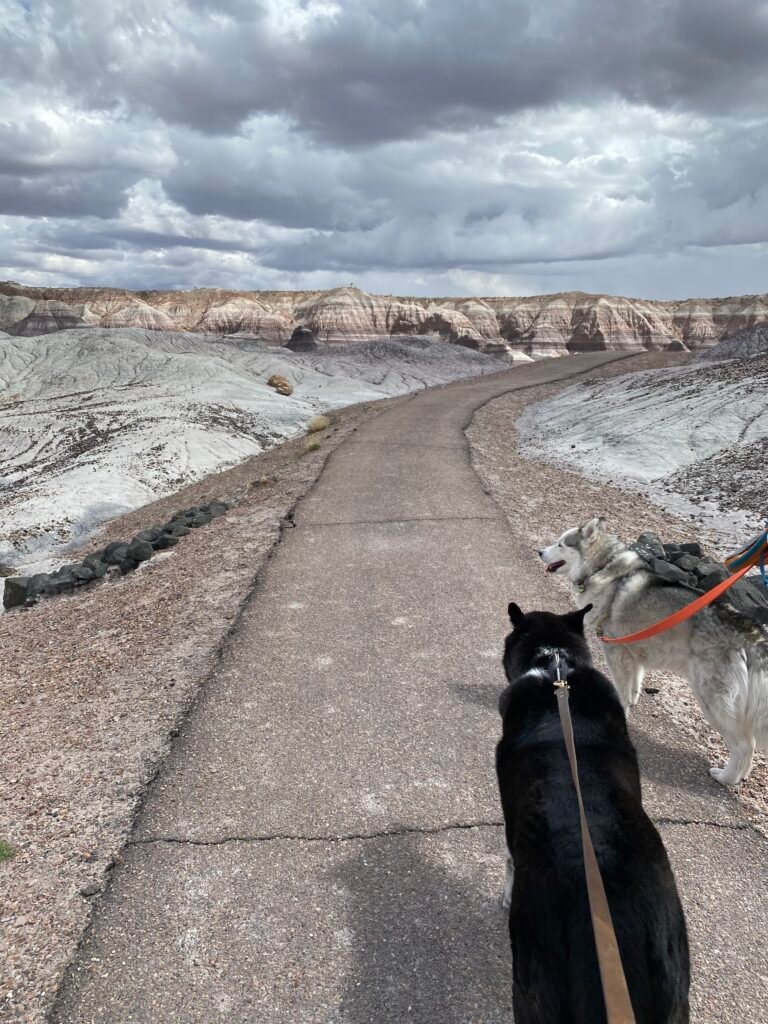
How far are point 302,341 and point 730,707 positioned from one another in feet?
385

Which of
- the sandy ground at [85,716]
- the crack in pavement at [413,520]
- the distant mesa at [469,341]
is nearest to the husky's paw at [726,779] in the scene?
the sandy ground at [85,716]

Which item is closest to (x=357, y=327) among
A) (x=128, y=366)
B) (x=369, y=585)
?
(x=128, y=366)

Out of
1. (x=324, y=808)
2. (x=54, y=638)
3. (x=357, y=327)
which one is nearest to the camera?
(x=324, y=808)

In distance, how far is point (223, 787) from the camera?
4781 mm

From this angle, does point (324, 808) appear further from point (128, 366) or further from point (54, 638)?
point (128, 366)

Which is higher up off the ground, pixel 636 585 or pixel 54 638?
pixel 636 585

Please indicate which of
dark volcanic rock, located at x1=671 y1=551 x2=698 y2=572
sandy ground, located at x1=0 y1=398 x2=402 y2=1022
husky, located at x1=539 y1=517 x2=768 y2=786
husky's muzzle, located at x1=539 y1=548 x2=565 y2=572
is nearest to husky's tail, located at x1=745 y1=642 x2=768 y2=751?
husky, located at x1=539 y1=517 x2=768 y2=786

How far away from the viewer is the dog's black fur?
2.22 m

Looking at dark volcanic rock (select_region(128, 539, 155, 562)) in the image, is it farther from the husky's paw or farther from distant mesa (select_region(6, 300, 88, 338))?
distant mesa (select_region(6, 300, 88, 338))

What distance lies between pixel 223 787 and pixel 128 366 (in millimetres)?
70924

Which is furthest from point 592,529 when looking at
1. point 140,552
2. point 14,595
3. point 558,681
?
point 14,595

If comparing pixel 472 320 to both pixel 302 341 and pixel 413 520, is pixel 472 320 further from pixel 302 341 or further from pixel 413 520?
pixel 413 520

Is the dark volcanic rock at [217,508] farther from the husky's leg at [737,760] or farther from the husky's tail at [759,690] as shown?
the husky's tail at [759,690]

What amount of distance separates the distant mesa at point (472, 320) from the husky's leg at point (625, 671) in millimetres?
104021
